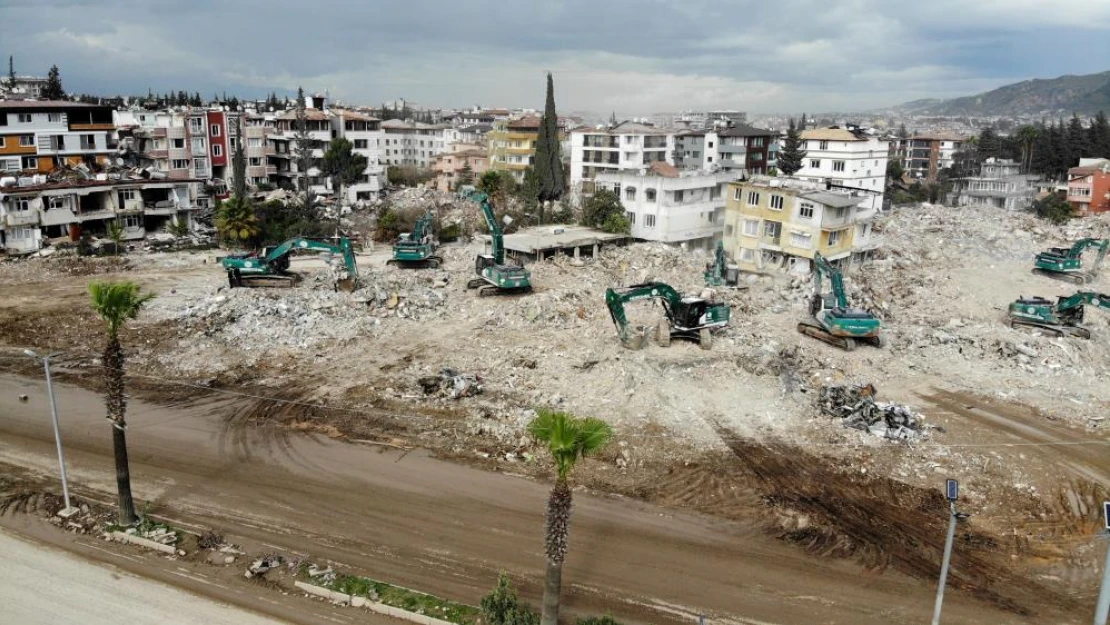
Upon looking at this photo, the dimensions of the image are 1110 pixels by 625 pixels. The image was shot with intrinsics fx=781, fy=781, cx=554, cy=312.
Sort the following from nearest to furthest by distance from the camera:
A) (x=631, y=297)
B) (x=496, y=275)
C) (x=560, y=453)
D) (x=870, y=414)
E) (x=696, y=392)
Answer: (x=560, y=453) < (x=870, y=414) < (x=696, y=392) < (x=631, y=297) < (x=496, y=275)

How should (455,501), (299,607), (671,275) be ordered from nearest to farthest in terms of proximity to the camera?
(299,607), (455,501), (671,275)

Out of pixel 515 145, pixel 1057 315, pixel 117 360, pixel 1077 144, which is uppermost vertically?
pixel 1077 144

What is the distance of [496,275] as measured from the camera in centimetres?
3606

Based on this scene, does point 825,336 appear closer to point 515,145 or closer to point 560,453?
point 560,453

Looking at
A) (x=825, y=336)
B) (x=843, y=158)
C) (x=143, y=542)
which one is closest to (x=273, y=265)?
(x=143, y=542)

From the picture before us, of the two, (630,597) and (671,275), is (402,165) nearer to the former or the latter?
(671,275)

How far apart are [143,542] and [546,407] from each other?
11925mm

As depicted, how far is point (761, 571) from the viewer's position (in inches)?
669

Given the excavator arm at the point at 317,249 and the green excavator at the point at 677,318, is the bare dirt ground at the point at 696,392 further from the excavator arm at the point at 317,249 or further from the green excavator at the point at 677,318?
the excavator arm at the point at 317,249

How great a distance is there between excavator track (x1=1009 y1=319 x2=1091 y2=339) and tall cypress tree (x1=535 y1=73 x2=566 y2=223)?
31416mm

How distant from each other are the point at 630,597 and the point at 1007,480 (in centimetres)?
1252

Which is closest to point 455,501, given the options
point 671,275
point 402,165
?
point 671,275

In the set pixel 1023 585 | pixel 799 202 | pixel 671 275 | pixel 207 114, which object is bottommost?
pixel 1023 585

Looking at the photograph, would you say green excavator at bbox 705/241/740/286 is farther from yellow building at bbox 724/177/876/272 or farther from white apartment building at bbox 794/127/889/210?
white apartment building at bbox 794/127/889/210
